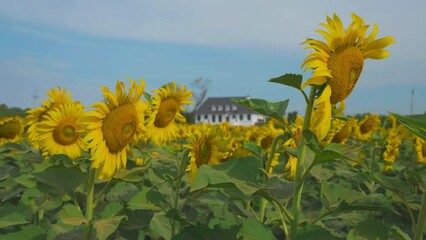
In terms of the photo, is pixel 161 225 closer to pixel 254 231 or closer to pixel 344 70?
pixel 254 231

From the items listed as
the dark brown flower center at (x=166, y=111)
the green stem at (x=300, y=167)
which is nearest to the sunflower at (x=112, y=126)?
the green stem at (x=300, y=167)

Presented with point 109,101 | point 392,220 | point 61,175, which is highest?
point 109,101

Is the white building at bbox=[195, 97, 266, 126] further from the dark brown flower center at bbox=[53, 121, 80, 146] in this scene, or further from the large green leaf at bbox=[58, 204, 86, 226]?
the large green leaf at bbox=[58, 204, 86, 226]

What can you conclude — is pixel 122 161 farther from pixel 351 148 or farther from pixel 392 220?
pixel 392 220

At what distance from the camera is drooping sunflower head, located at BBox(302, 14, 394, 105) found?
1785 mm

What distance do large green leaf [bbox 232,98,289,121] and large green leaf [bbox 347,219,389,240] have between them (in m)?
0.56

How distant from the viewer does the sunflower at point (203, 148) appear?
313cm

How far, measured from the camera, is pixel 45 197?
11.5ft

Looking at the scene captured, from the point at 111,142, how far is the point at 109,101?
22cm

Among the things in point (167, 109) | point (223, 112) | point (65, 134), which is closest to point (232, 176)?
point (65, 134)

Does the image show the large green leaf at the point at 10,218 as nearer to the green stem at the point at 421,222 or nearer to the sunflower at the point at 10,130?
the green stem at the point at 421,222

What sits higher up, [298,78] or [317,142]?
[298,78]

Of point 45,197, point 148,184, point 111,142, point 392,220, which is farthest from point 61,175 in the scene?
point 392,220

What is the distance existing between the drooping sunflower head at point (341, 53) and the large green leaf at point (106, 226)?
106 cm
